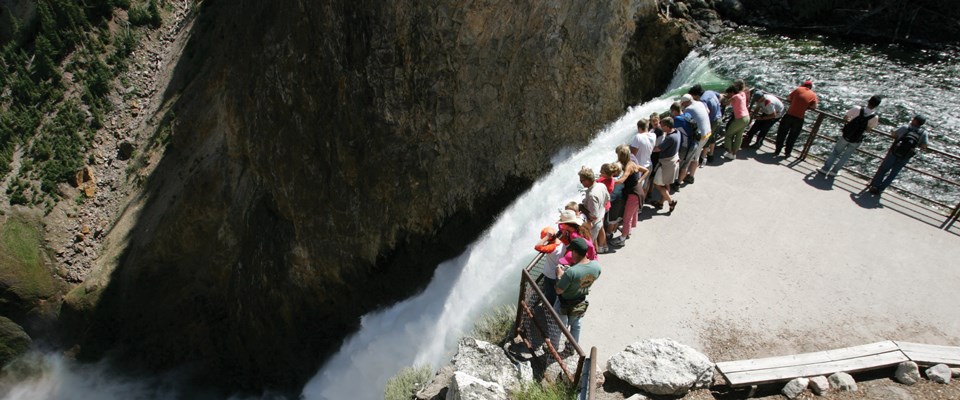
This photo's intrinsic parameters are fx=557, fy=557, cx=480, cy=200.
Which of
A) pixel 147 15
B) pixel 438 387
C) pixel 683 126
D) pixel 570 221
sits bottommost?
pixel 147 15

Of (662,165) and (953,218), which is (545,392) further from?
(953,218)

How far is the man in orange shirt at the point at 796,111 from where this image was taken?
405 inches

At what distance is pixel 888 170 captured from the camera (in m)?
9.77

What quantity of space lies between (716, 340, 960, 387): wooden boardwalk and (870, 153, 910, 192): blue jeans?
12.4 ft

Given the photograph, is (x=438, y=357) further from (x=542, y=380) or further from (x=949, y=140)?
(x=949, y=140)

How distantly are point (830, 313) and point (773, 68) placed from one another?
454 inches

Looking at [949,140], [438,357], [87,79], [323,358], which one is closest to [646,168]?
[438,357]

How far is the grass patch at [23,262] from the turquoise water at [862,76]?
22526 millimetres

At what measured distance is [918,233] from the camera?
9109 mm

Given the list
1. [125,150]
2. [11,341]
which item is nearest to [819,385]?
[11,341]

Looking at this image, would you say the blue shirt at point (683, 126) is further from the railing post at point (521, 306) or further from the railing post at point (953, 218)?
the railing post at point (953, 218)

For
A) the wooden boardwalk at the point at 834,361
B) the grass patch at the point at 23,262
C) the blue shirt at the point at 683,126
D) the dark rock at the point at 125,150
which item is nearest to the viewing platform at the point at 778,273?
the wooden boardwalk at the point at 834,361

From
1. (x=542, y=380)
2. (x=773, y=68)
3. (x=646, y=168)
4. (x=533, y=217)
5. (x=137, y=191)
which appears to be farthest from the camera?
(x=137, y=191)

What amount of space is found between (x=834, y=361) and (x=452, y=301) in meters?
5.90
